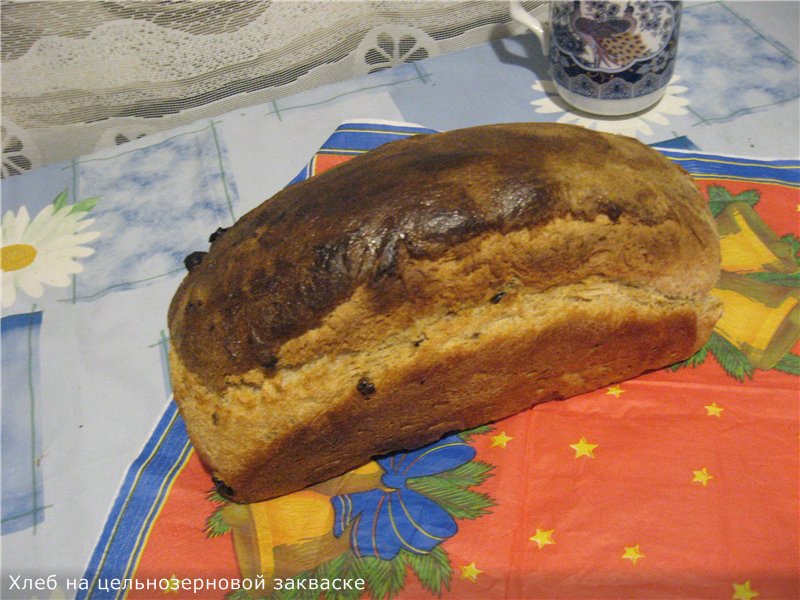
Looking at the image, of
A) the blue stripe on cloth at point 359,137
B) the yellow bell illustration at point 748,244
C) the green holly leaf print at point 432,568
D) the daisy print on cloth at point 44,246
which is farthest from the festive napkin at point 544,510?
the blue stripe on cloth at point 359,137

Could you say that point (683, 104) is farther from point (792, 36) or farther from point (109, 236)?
point (109, 236)

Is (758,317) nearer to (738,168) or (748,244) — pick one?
(748,244)

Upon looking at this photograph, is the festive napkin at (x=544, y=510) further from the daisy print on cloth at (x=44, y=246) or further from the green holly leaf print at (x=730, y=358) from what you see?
the daisy print on cloth at (x=44, y=246)

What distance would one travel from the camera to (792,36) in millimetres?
1882

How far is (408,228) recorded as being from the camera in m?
0.99

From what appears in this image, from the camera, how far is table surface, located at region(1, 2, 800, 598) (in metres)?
1.08

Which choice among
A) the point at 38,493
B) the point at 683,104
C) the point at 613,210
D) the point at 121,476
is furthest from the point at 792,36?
the point at 38,493

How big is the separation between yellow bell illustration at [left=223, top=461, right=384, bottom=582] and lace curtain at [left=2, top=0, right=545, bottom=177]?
127cm

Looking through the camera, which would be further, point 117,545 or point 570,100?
point 570,100

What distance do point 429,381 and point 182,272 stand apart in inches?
28.9

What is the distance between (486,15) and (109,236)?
1.21 m

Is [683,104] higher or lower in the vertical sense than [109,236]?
higher

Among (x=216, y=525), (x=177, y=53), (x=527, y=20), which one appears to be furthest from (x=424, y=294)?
(x=177, y=53)

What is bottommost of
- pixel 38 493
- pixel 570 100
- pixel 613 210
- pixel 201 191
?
pixel 38 493
